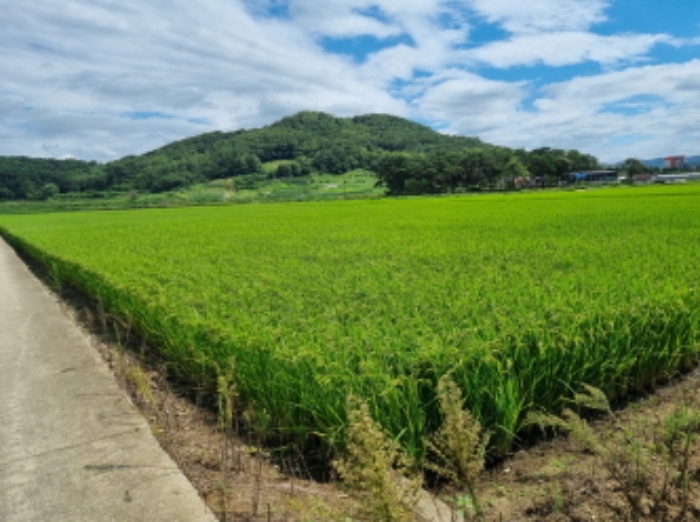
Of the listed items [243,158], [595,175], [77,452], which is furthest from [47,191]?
[77,452]

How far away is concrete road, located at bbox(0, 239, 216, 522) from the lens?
9.13 ft

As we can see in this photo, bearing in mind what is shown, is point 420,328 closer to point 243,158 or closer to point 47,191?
point 47,191

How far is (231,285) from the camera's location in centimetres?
697

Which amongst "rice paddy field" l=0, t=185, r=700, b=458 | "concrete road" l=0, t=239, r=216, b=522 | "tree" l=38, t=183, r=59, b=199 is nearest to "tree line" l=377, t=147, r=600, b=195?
"tree" l=38, t=183, r=59, b=199

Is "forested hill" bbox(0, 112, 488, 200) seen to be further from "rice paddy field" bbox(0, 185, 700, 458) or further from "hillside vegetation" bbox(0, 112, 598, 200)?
"rice paddy field" bbox(0, 185, 700, 458)

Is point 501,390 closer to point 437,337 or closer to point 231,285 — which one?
point 437,337

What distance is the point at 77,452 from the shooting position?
3.42 m

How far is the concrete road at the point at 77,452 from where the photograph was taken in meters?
2.78

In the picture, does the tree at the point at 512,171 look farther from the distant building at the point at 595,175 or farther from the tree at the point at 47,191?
the tree at the point at 47,191

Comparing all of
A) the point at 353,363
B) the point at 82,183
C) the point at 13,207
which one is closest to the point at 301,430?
the point at 353,363

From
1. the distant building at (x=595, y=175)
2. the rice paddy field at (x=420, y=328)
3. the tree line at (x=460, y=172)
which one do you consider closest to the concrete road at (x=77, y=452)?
the rice paddy field at (x=420, y=328)

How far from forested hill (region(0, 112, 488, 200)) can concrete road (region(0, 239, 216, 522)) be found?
3832 inches

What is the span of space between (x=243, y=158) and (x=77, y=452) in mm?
111754

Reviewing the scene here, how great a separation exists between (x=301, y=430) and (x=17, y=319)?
654cm
